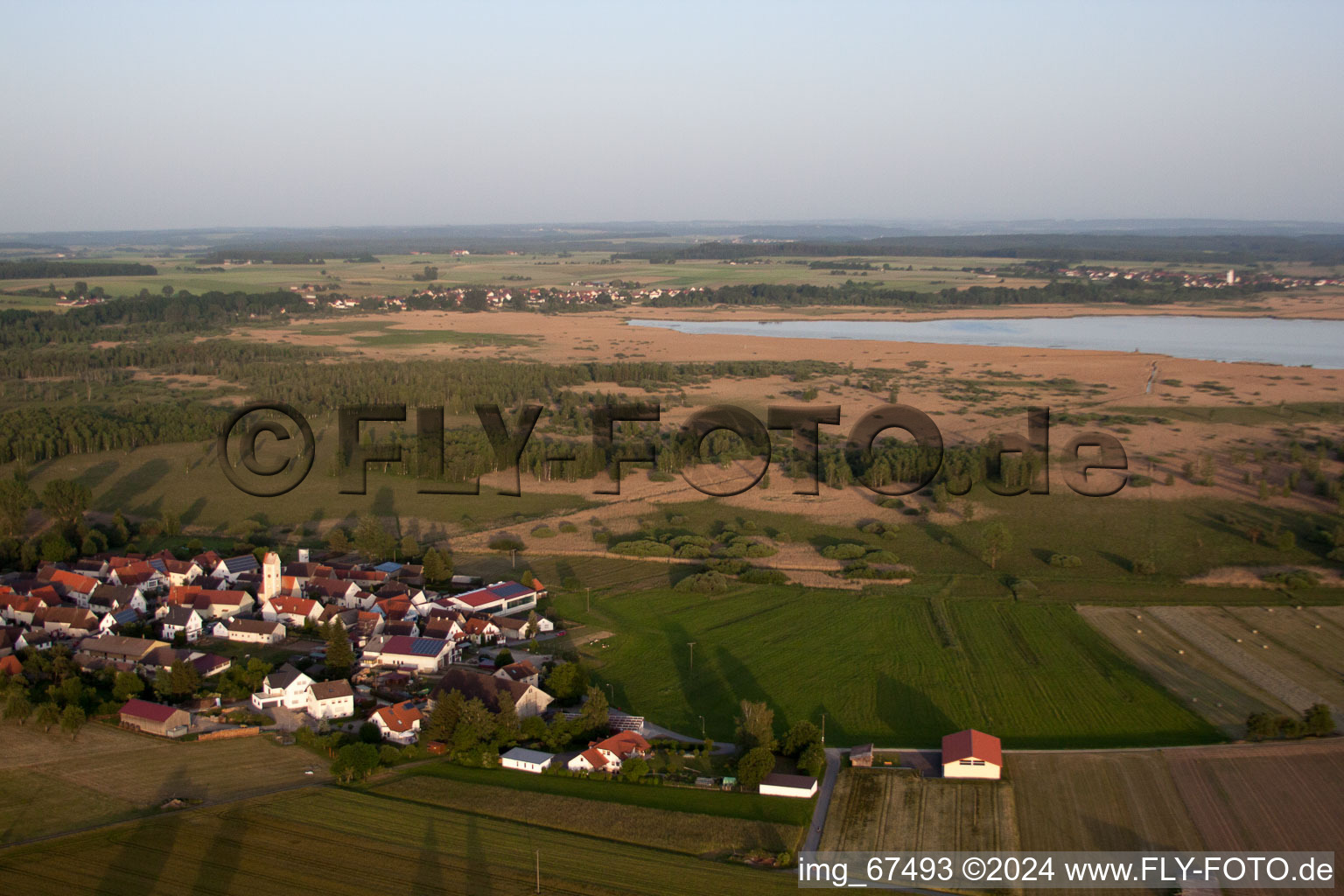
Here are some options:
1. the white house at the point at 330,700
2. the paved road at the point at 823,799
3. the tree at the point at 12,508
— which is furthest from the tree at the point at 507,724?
the tree at the point at 12,508

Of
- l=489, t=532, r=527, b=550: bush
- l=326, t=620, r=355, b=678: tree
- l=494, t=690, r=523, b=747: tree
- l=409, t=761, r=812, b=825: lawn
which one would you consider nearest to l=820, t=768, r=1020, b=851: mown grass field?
l=409, t=761, r=812, b=825: lawn

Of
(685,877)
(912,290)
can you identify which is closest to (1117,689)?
(685,877)

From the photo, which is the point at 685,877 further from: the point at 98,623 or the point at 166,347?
the point at 166,347

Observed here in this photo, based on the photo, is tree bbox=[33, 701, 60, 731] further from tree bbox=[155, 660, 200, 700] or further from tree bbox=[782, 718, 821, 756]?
tree bbox=[782, 718, 821, 756]

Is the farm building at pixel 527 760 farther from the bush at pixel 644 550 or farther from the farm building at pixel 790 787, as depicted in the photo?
the bush at pixel 644 550

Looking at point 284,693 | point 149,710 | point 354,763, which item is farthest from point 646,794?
point 149,710
